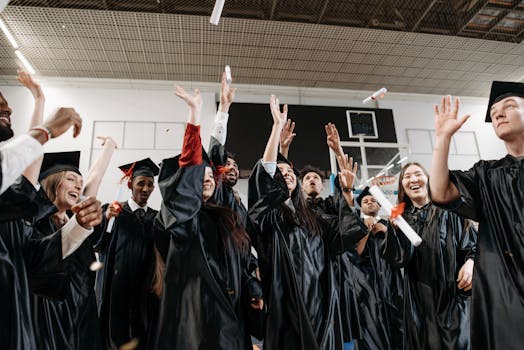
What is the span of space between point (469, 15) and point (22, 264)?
23.7ft

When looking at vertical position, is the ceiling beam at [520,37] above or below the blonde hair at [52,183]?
above

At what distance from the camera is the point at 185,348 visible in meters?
1.76

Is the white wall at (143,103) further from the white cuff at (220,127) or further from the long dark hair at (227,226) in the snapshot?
the long dark hair at (227,226)

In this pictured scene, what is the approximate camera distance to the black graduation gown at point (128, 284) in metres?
2.33

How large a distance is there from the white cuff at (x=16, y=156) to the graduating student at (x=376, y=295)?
2793 millimetres

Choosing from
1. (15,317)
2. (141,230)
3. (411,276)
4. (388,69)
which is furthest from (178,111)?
(15,317)

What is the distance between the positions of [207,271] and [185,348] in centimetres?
36

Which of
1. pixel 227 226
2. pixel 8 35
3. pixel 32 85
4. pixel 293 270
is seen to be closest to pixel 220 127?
pixel 227 226

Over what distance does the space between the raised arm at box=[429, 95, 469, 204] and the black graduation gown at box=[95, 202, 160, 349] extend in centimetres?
168

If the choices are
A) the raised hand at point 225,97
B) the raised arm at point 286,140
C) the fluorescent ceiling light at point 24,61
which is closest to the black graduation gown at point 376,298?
the raised arm at point 286,140

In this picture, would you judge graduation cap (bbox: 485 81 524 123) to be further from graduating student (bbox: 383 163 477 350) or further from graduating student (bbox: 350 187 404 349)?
graduating student (bbox: 350 187 404 349)

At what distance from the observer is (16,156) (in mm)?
1089

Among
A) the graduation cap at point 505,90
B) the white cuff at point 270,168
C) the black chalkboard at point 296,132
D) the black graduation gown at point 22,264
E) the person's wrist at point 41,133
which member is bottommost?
the black graduation gown at point 22,264

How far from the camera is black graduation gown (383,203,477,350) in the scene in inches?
91.8
